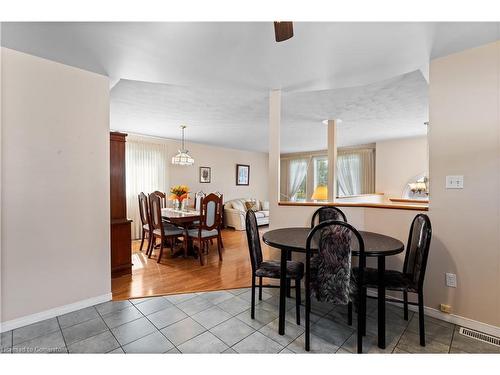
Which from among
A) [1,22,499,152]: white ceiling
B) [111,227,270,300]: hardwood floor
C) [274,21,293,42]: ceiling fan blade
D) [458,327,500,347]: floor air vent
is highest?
[1,22,499,152]: white ceiling

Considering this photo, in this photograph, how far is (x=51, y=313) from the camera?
82.4 inches

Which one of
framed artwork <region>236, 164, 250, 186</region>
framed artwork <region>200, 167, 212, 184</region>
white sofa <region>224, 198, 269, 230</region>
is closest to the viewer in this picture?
white sofa <region>224, 198, 269, 230</region>

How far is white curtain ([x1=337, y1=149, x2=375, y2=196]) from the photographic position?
633cm

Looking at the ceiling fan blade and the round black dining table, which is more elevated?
the ceiling fan blade

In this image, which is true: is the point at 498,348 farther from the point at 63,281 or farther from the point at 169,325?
the point at 63,281

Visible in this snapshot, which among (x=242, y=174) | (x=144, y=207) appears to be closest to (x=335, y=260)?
(x=144, y=207)

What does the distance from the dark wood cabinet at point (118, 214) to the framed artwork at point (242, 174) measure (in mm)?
4497

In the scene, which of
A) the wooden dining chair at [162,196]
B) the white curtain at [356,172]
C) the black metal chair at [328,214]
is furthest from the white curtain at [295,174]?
the black metal chair at [328,214]

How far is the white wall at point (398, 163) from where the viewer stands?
17.7 ft

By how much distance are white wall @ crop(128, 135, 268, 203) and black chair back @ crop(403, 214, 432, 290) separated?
507cm

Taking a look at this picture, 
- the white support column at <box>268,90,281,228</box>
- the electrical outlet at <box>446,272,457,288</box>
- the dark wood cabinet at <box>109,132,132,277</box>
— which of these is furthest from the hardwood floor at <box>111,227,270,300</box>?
the electrical outlet at <box>446,272,457,288</box>

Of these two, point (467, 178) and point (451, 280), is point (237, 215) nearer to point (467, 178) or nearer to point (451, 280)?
point (451, 280)

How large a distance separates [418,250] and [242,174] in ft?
19.7

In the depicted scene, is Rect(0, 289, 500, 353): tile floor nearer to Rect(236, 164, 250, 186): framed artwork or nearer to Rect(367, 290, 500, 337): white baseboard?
Rect(367, 290, 500, 337): white baseboard
